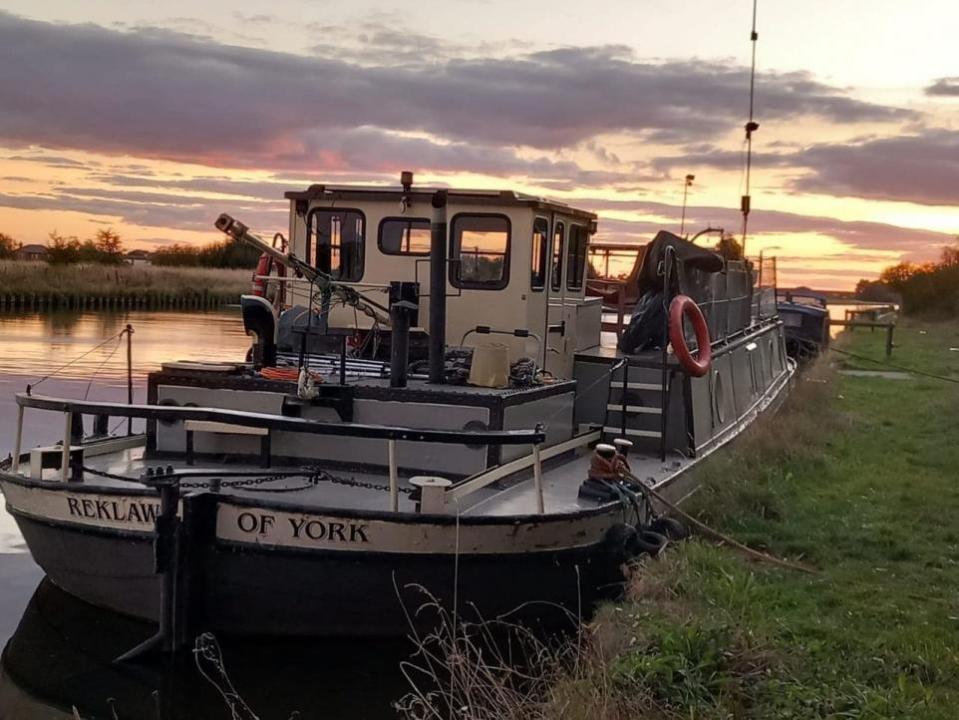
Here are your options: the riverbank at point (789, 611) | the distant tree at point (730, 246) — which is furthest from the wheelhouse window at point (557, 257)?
the distant tree at point (730, 246)

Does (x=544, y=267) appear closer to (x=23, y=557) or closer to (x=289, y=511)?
(x=289, y=511)

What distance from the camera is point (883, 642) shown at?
6.95 meters

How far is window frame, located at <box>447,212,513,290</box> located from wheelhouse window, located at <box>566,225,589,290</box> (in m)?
1.15

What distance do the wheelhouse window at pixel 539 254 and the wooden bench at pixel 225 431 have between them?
11.1 ft

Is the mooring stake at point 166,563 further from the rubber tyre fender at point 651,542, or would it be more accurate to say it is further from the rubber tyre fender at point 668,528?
the rubber tyre fender at point 668,528

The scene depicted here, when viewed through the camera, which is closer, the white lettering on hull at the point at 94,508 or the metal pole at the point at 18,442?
the white lettering on hull at the point at 94,508

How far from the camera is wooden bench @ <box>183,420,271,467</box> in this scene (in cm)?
914

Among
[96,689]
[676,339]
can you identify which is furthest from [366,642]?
[676,339]

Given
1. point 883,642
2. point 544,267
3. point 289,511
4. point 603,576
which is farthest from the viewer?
point 544,267

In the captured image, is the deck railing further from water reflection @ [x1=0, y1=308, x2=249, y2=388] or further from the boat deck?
water reflection @ [x1=0, y1=308, x2=249, y2=388]

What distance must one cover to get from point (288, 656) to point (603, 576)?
2716 millimetres

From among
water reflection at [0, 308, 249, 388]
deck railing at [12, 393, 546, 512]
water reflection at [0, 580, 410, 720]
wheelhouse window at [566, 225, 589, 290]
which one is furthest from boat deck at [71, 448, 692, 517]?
water reflection at [0, 308, 249, 388]

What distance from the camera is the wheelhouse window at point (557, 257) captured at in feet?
39.3

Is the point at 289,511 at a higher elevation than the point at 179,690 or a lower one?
higher
